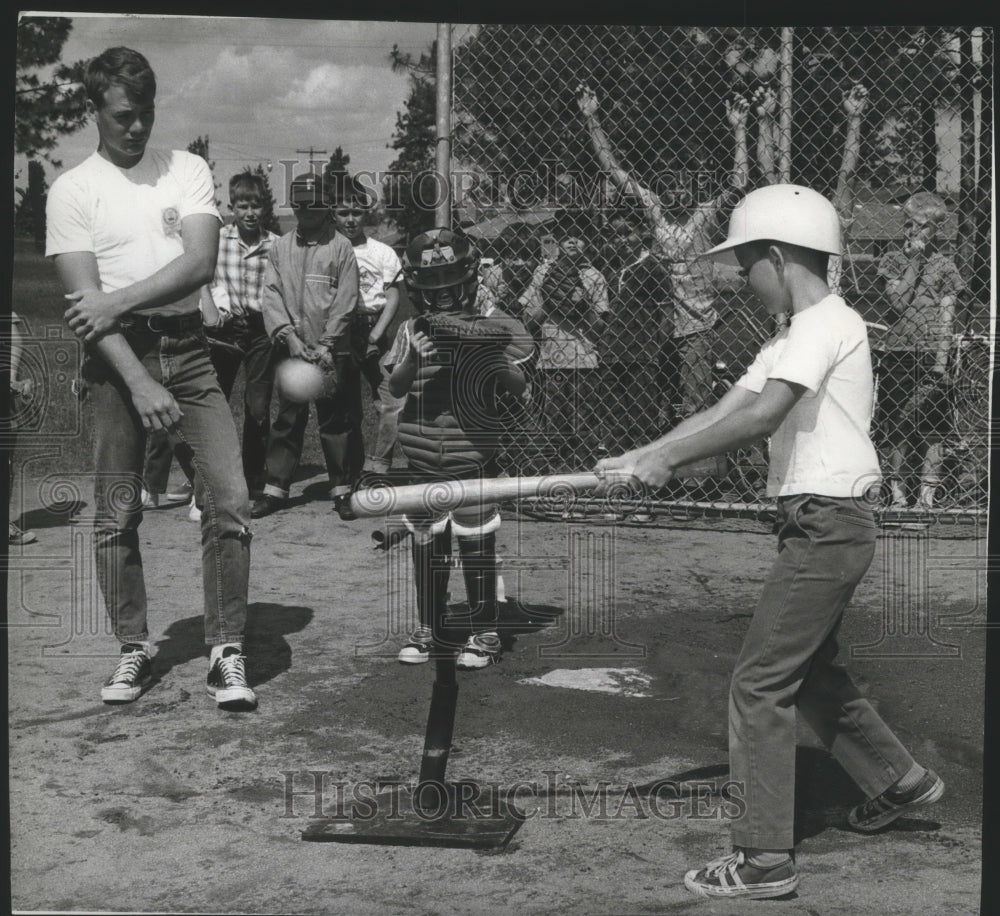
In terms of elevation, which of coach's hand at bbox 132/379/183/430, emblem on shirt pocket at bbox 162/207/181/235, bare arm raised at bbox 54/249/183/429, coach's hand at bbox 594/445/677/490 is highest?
emblem on shirt pocket at bbox 162/207/181/235

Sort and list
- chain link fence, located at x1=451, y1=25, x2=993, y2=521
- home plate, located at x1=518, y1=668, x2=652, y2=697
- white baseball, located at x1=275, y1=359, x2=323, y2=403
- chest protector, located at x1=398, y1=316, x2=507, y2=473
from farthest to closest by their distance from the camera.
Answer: chain link fence, located at x1=451, y1=25, x2=993, y2=521
white baseball, located at x1=275, y1=359, x2=323, y2=403
chest protector, located at x1=398, y1=316, x2=507, y2=473
home plate, located at x1=518, y1=668, x2=652, y2=697

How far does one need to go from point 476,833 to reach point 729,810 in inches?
29.2

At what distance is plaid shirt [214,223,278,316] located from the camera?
19.8 feet

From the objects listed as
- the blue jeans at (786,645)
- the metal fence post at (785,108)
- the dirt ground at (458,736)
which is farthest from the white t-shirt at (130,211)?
the metal fence post at (785,108)

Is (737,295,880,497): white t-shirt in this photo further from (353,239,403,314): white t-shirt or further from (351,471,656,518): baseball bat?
(353,239,403,314): white t-shirt

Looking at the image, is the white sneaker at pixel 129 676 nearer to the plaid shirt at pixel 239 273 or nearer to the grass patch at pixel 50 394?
the grass patch at pixel 50 394

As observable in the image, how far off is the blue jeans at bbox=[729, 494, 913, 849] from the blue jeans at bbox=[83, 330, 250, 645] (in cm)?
197

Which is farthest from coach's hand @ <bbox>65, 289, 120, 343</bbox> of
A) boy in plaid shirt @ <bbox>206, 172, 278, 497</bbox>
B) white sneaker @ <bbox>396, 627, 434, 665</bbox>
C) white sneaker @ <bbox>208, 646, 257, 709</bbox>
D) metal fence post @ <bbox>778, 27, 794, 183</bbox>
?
metal fence post @ <bbox>778, 27, 794, 183</bbox>

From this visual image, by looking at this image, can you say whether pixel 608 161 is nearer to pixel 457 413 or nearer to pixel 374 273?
pixel 374 273

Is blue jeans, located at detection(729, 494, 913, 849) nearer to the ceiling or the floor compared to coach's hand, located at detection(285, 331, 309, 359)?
nearer to the floor

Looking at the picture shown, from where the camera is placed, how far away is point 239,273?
6078 mm

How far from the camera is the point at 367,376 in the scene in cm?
664

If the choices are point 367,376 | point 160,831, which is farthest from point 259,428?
point 160,831

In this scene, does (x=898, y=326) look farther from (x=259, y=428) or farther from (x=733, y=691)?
(x=733, y=691)
